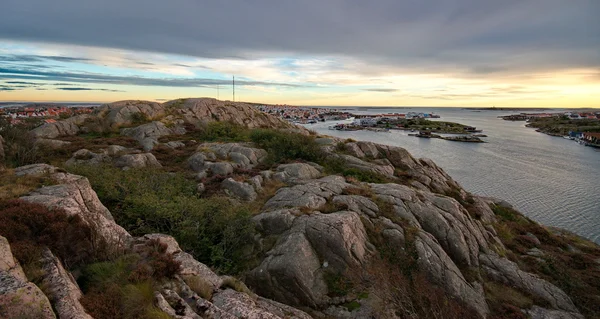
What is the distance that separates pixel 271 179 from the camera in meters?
23.0

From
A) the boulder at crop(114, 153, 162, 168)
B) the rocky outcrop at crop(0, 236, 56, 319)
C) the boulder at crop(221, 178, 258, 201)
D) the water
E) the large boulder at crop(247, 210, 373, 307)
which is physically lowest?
the water

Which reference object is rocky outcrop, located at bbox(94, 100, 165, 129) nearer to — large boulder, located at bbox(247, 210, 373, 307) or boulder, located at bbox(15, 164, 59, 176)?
boulder, located at bbox(15, 164, 59, 176)

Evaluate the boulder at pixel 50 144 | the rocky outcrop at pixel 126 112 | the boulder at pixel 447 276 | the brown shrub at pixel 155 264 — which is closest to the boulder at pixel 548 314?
the boulder at pixel 447 276

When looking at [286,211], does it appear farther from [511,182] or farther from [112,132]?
[511,182]

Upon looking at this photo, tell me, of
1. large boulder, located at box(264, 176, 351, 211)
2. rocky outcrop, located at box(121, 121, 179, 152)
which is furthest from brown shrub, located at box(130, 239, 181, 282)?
rocky outcrop, located at box(121, 121, 179, 152)

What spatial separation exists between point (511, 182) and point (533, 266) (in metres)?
40.0

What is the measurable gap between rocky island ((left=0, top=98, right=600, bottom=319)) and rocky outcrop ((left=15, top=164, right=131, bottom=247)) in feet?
0.23

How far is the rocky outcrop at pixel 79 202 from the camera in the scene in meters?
9.66

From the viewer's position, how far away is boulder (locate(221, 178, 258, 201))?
19.8 m

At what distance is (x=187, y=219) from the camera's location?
47.6ft

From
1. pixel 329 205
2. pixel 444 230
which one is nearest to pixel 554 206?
pixel 444 230

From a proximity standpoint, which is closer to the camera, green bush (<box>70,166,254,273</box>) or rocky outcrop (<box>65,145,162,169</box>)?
green bush (<box>70,166,254,273</box>)

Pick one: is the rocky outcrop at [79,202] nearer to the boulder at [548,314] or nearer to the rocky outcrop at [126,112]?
the boulder at [548,314]

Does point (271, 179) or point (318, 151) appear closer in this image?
point (271, 179)
